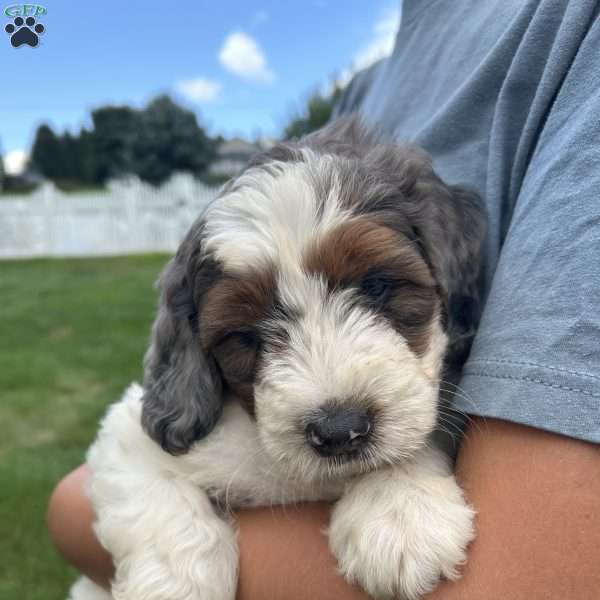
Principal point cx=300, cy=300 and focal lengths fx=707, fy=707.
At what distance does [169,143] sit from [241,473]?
3620cm

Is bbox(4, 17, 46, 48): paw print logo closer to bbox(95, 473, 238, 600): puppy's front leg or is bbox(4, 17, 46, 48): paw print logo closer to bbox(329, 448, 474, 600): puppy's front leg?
bbox(95, 473, 238, 600): puppy's front leg

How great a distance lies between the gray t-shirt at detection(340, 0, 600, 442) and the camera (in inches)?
64.1

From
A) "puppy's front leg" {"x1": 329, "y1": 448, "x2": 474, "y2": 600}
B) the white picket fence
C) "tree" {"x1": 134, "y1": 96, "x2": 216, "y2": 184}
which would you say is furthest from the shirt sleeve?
"tree" {"x1": 134, "y1": 96, "x2": 216, "y2": 184}

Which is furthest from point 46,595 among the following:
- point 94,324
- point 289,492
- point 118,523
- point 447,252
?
point 94,324

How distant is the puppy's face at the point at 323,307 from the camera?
6.53 feet

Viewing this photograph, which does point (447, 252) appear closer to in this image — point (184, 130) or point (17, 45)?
point (17, 45)

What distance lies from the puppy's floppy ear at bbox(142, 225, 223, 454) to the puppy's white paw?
0.59 metres

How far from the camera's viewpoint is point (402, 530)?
1898mm

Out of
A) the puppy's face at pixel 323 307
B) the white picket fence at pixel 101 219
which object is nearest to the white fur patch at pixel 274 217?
the puppy's face at pixel 323 307

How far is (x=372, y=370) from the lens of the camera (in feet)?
6.61

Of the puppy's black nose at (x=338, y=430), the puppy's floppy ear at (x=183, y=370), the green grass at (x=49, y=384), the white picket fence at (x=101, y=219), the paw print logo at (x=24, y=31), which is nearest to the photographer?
the puppy's black nose at (x=338, y=430)

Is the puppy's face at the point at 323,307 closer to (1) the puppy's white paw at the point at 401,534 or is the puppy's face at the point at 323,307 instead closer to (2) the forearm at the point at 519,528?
(1) the puppy's white paw at the point at 401,534

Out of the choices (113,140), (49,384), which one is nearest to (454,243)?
(49,384)

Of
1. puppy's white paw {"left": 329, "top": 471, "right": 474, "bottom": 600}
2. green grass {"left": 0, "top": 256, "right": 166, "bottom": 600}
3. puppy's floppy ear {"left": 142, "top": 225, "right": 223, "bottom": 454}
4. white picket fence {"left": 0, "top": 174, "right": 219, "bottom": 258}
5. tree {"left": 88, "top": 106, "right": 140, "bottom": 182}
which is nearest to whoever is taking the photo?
puppy's white paw {"left": 329, "top": 471, "right": 474, "bottom": 600}
